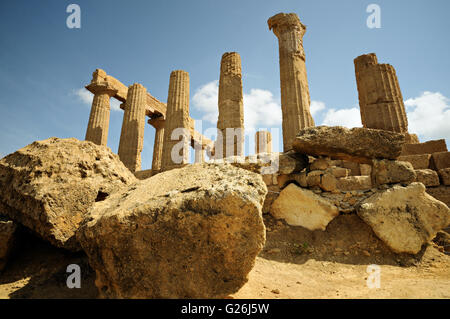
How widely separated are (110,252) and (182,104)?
1008 centimetres

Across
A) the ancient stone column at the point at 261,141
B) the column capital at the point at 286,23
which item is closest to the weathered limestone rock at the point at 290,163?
the column capital at the point at 286,23

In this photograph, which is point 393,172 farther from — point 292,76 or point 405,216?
point 292,76

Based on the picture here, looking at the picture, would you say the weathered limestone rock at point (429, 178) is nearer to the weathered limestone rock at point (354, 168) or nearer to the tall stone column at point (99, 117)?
the weathered limestone rock at point (354, 168)

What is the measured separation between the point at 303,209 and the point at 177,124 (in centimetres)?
814

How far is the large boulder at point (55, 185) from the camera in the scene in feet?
7.79

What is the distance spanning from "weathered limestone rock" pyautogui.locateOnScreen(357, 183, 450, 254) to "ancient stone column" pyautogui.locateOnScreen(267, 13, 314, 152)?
4252mm

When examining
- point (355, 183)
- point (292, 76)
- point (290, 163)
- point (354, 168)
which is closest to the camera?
point (290, 163)

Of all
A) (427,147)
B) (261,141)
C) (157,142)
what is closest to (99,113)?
(157,142)

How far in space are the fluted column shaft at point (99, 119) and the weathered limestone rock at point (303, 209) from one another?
36.7ft

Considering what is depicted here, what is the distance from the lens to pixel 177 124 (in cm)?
1105

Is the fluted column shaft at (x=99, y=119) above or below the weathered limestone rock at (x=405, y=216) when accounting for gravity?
above

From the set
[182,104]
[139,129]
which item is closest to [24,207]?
[182,104]

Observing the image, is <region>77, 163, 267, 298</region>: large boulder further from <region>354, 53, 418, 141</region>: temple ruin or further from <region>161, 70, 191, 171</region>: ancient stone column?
<region>354, 53, 418, 141</region>: temple ruin
